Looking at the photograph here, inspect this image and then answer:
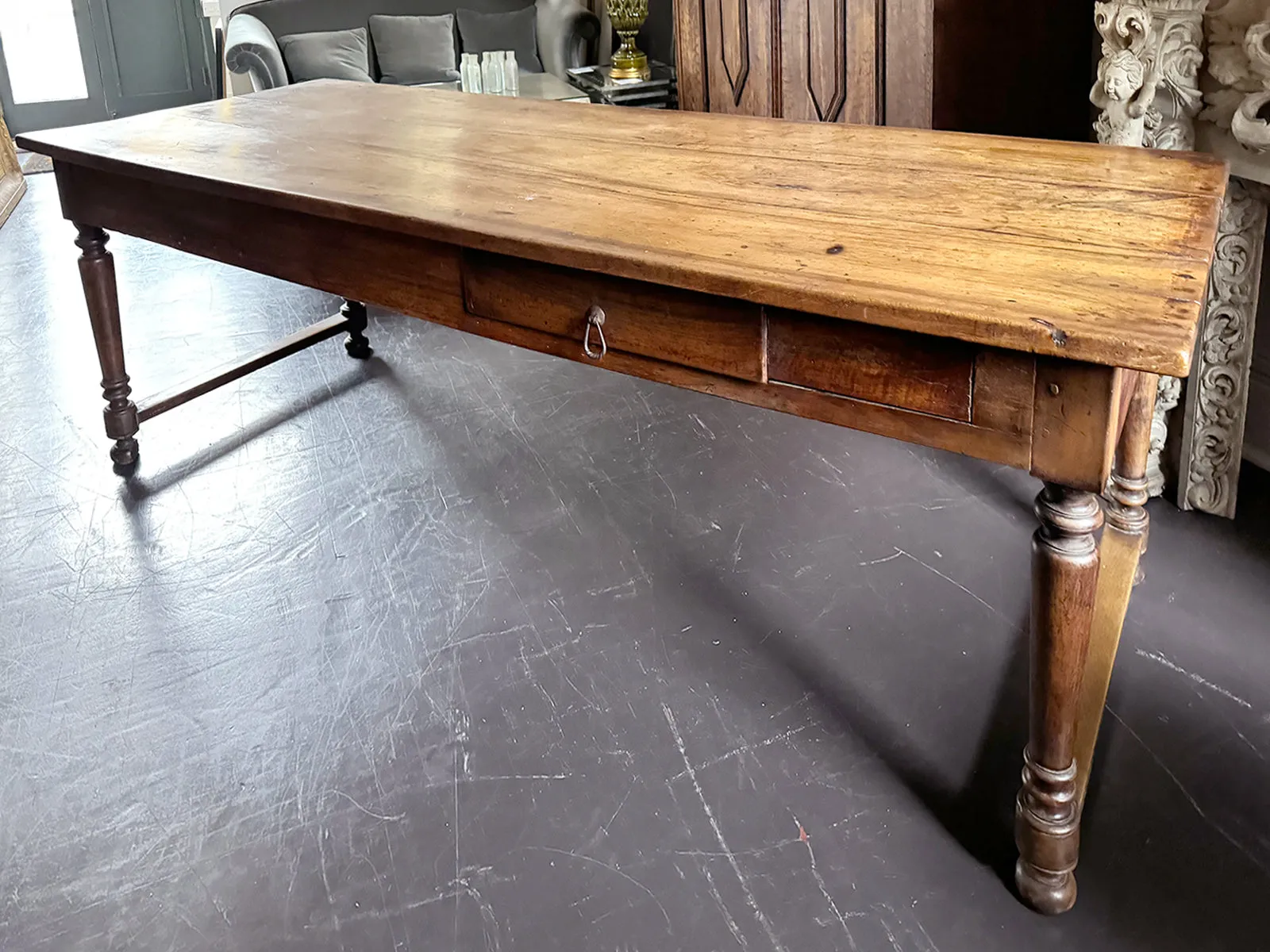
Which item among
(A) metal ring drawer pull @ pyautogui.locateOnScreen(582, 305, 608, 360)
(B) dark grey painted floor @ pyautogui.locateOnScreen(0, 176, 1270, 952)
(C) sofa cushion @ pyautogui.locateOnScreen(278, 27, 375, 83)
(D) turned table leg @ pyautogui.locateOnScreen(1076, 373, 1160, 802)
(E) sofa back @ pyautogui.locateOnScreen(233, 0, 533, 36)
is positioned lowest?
(B) dark grey painted floor @ pyautogui.locateOnScreen(0, 176, 1270, 952)

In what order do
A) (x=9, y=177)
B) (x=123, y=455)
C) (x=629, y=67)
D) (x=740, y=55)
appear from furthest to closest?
(x=9, y=177) < (x=629, y=67) < (x=740, y=55) < (x=123, y=455)

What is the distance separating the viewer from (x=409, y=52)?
5.64 m

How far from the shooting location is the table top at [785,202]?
1062 mm

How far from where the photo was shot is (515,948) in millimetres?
1278

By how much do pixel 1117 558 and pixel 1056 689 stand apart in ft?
2.23

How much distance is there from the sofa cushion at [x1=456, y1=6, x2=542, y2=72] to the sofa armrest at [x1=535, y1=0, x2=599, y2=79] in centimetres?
11

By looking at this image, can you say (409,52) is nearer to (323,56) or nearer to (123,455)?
(323,56)

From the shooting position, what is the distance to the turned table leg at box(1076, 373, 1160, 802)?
4.78 feet

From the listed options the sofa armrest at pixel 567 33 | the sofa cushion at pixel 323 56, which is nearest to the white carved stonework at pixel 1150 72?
the sofa armrest at pixel 567 33

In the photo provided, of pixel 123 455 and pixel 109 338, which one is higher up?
pixel 109 338

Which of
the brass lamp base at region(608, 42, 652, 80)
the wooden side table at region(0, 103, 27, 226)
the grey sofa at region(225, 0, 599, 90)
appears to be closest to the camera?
the brass lamp base at region(608, 42, 652, 80)

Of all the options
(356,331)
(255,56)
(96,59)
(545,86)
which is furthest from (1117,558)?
(96,59)

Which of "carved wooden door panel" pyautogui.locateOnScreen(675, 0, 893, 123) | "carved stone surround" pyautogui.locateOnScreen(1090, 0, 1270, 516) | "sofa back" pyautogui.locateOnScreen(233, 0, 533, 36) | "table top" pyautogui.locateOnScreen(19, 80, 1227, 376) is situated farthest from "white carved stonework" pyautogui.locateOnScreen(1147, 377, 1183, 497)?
"sofa back" pyautogui.locateOnScreen(233, 0, 533, 36)

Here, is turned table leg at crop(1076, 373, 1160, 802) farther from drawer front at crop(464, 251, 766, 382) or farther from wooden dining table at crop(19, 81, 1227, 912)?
drawer front at crop(464, 251, 766, 382)
